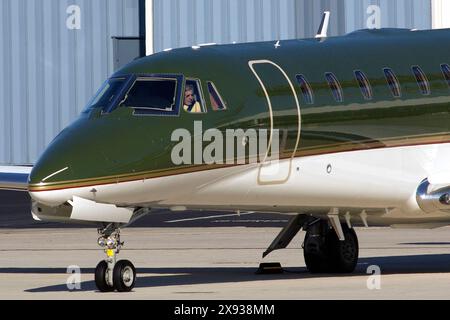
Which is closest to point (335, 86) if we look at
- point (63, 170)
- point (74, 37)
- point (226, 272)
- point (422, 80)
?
point (422, 80)

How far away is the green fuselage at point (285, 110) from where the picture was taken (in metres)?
19.8

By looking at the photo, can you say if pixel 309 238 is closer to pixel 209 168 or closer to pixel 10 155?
pixel 209 168

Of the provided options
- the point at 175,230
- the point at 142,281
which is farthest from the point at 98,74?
the point at 142,281

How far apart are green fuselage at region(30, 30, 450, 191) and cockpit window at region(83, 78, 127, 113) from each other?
0.61 feet

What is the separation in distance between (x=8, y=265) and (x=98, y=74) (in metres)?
22.1

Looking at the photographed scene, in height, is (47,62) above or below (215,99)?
above

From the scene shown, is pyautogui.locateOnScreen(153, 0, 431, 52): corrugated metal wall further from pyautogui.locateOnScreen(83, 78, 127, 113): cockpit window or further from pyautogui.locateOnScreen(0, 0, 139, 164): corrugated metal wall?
pyautogui.locateOnScreen(83, 78, 127, 113): cockpit window

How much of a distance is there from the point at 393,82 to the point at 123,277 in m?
5.67

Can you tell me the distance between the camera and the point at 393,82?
917 inches

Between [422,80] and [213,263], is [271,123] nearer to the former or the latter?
[422,80]

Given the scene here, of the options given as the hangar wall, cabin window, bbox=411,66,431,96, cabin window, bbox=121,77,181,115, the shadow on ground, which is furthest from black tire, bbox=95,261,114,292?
the hangar wall

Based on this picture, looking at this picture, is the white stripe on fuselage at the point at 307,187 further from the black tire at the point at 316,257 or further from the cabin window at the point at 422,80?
the black tire at the point at 316,257

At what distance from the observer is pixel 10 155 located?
161 feet

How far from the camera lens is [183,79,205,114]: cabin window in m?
20.8
